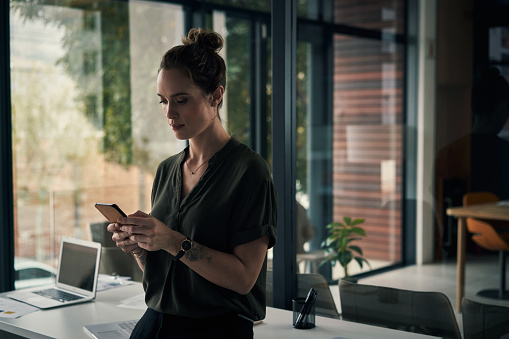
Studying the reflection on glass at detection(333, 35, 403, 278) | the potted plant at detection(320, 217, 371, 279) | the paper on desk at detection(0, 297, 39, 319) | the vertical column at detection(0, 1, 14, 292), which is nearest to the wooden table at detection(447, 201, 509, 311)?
the reflection on glass at detection(333, 35, 403, 278)

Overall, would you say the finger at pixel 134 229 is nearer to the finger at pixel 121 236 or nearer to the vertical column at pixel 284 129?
the finger at pixel 121 236

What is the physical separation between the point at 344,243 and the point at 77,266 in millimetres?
1250

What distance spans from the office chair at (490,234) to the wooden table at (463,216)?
0.02 meters

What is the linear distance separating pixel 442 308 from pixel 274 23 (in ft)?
4.45

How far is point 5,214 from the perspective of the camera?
11.6 feet

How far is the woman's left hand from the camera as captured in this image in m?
1.65

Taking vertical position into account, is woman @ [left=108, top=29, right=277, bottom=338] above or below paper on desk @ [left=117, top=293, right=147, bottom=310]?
above

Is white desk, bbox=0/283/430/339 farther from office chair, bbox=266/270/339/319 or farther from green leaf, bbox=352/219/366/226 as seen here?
green leaf, bbox=352/219/366/226

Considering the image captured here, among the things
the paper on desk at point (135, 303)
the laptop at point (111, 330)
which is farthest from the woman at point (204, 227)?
the paper on desk at point (135, 303)

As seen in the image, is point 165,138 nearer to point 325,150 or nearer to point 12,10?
point 12,10

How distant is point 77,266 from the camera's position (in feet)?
9.48

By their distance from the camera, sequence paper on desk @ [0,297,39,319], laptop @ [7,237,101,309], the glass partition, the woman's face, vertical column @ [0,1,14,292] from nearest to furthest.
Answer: the woman's face → paper on desk @ [0,297,39,319] → laptop @ [7,237,101,309] → vertical column @ [0,1,14,292] → the glass partition

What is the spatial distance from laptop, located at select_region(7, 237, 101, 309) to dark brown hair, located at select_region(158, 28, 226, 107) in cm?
129

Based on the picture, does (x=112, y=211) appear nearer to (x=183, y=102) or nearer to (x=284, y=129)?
(x=183, y=102)
